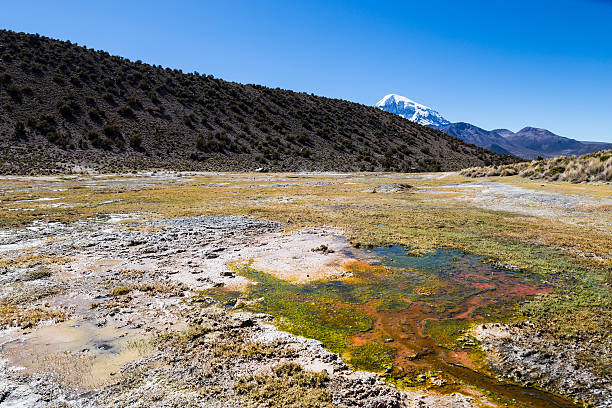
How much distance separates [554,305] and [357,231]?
6535 millimetres

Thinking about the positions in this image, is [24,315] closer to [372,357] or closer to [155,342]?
[155,342]

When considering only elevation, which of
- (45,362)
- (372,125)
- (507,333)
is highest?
(372,125)

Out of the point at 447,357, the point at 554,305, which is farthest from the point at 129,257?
the point at 554,305

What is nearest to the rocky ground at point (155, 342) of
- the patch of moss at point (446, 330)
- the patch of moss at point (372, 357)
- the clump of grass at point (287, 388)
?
the clump of grass at point (287, 388)

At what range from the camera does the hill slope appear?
4819 centimetres

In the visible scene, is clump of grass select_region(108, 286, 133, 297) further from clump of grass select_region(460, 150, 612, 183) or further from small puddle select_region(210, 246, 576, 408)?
clump of grass select_region(460, 150, 612, 183)

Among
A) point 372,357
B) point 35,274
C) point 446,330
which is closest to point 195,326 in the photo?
point 372,357

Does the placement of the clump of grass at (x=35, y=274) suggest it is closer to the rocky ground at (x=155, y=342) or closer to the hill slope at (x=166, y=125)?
the rocky ground at (x=155, y=342)

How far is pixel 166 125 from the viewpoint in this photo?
6134 cm

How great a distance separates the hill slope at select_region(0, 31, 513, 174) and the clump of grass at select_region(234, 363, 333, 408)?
44288 mm

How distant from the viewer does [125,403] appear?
146 inches

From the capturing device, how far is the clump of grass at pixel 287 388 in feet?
12.1

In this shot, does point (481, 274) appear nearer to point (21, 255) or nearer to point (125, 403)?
point (125, 403)

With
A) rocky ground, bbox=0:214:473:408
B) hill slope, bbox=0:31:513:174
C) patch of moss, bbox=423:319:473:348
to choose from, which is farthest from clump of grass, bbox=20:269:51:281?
hill slope, bbox=0:31:513:174
